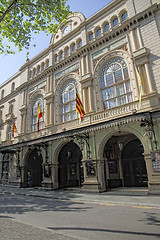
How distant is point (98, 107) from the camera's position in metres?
16.2

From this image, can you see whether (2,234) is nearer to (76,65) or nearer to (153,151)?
(153,151)

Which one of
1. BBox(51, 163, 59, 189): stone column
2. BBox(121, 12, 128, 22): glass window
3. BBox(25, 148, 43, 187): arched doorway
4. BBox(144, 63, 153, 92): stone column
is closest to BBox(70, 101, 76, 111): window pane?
BBox(51, 163, 59, 189): stone column

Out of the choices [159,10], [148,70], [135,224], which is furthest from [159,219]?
[159,10]

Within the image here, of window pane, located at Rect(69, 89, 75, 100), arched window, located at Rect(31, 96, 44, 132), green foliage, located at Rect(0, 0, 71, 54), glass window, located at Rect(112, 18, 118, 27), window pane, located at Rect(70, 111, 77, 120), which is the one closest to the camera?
green foliage, located at Rect(0, 0, 71, 54)

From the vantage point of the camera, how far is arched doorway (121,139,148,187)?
611 inches

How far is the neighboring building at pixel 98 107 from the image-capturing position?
13219 millimetres

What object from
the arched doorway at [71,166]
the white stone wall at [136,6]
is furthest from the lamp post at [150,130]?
the white stone wall at [136,6]

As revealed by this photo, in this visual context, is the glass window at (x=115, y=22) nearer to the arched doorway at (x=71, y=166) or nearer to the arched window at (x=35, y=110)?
the arched window at (x=35, y=110)

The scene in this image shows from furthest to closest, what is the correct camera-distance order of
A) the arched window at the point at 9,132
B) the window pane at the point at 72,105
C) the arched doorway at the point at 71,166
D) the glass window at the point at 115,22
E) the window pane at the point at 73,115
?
the arched window at the point at 9,132 < the arched doorway at the point at 71,166 < the window pane at the point at 72,105 < the window pane at the point at 73,115 < the glass window at the point at 115,22

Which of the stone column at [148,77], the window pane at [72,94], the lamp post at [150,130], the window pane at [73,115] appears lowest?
the lamp post at [150,130]

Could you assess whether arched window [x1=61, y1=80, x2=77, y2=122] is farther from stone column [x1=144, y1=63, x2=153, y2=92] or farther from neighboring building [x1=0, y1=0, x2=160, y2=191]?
stone column [x1=144, y1=63, x2=153, y2=92]

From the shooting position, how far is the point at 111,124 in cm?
1234

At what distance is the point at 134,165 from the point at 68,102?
981cm

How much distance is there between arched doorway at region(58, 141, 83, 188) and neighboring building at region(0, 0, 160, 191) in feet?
0.36
